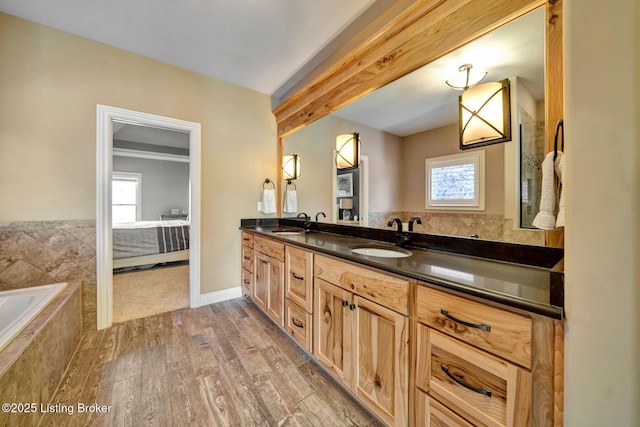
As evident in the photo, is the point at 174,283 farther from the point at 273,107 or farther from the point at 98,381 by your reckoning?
the point at 273,107

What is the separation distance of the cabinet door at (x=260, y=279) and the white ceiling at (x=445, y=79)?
1590mm

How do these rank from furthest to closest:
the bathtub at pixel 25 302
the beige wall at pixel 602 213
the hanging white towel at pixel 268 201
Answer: the hanging white towel at pixel 268 201
the bathtub at pixel 25 302
the beige wall at pixel 602 213

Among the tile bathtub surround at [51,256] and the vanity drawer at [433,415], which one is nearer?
the vanity drawer at [433,415]

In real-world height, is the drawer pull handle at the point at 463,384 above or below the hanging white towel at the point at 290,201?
below

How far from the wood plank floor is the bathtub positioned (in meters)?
0.48

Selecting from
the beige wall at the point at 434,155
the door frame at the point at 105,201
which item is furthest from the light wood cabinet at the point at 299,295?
the door frame at the point at 105,201

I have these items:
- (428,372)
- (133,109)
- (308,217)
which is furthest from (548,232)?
(133,109)

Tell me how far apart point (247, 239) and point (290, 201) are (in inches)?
28.7

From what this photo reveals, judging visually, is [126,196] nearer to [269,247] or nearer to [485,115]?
[269,247]

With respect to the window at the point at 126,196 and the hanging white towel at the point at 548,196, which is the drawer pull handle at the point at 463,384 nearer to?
the hanging white towel at the point at 548,196

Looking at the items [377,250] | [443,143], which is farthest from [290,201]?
[443,143]

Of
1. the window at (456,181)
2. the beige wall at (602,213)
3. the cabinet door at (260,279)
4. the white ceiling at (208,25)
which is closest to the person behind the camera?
the beige wall at (602,213)

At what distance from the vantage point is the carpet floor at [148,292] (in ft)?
8.30

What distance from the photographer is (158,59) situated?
7.73 feet
